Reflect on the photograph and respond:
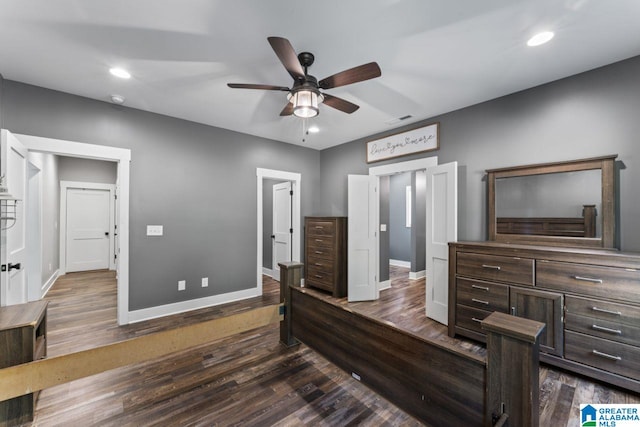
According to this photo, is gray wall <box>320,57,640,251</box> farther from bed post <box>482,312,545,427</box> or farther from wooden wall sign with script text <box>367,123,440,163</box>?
bed post <box>482,312,545,427</box>

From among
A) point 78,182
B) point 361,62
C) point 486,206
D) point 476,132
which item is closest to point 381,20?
point 361,62

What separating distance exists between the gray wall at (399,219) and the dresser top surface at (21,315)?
260 inches

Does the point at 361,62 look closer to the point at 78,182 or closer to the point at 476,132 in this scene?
the point at 476,132

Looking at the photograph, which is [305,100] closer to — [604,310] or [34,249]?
[604,310]

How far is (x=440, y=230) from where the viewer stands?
3.31 metres

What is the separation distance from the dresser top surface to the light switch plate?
1.40 metres

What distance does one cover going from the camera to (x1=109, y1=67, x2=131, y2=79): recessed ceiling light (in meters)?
2.39

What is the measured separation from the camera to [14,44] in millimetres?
2023

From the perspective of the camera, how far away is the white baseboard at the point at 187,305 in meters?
3.28

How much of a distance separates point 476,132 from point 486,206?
92 centimetres

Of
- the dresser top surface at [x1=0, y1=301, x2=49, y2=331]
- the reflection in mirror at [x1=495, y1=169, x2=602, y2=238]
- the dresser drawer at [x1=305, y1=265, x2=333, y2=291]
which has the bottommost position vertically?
the dresser drawer at [x1=305, y1=265, x2=333, y2=291]

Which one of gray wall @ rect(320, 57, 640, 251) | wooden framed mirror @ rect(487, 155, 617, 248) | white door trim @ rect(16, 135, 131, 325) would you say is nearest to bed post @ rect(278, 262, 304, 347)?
white door trim @ rect(16, 135, 131, 325)

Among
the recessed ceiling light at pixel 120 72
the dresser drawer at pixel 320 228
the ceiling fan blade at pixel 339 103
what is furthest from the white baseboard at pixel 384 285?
the recessed ceiling light at pixel 120 72

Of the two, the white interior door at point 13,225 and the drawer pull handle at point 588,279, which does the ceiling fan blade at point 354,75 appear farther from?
the white interior door at point 13,225
